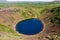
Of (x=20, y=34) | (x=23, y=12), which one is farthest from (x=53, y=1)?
(x=20, y=34)

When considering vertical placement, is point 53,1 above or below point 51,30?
above

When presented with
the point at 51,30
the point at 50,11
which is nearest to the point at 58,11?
the point at 50,11

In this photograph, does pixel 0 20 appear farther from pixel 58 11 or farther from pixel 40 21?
pixel 58 11

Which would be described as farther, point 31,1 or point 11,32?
point 31,1

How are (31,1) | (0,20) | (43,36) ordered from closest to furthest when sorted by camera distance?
1. (43,36)
2. (0,20)
3. (31,1)

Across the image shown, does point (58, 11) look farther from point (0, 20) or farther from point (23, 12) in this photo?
point (0, 20)

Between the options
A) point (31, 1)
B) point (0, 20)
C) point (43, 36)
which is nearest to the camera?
point (43, 36)
